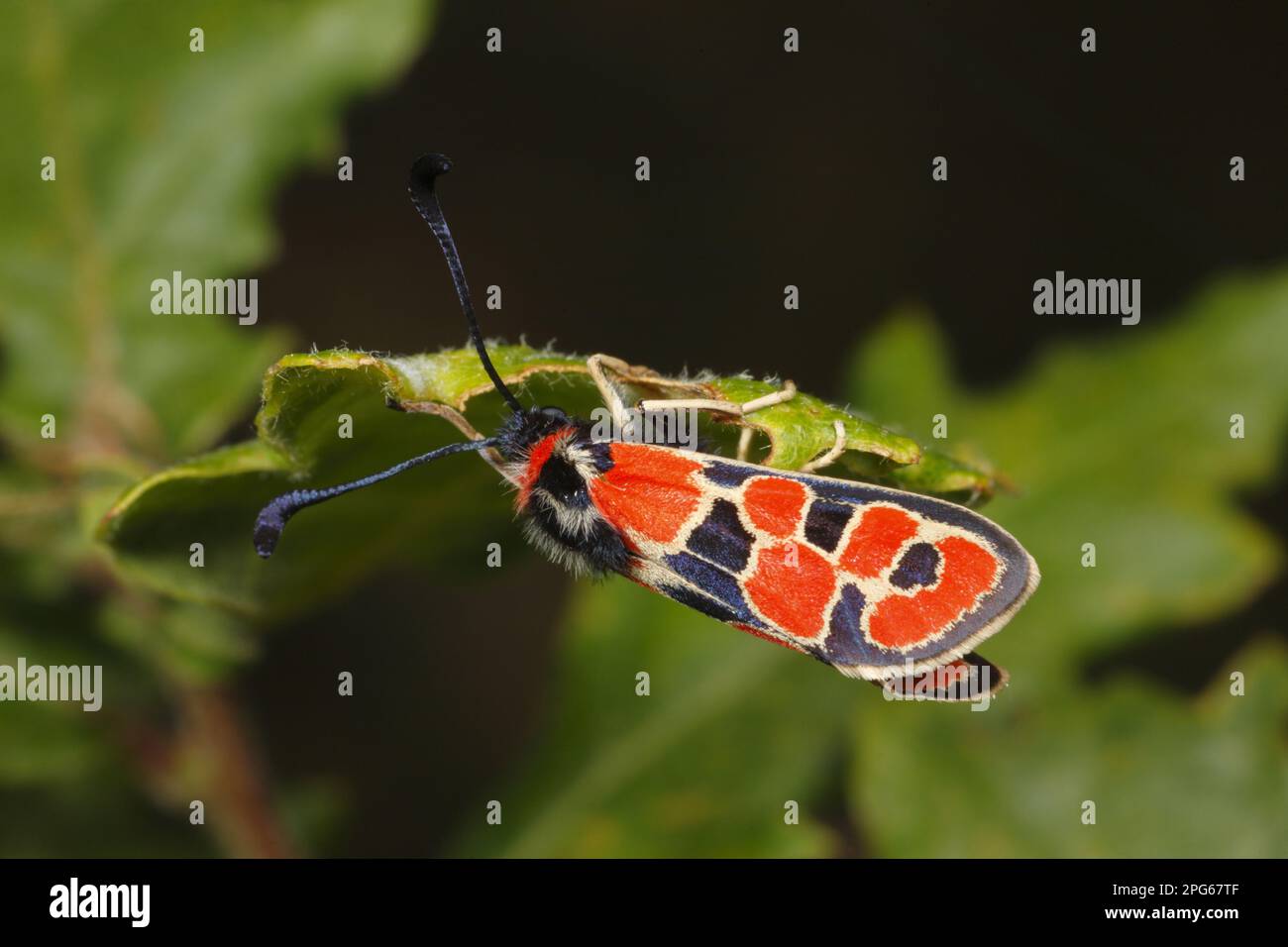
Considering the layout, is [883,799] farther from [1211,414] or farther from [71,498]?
[71,498]

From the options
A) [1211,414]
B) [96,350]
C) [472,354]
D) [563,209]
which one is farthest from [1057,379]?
[96,350]

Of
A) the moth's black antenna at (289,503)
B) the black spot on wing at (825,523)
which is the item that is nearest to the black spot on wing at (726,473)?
the black spot on wing at (825,523)

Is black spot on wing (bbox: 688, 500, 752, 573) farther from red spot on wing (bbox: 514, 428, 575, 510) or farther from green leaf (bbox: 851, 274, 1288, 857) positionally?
green leaf (bbox: 851, 274, 1288, 857)

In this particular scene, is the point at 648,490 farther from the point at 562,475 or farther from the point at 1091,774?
the point at 1091,774

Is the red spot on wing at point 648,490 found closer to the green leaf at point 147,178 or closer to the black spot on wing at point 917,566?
the black spot on wing at point 917,566

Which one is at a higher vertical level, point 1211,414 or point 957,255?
point 957,255

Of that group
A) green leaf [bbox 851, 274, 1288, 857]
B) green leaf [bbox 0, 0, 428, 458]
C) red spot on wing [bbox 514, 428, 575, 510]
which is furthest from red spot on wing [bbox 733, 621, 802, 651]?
green leaf [bbox 0, 0, 428, 458]
